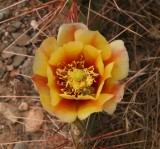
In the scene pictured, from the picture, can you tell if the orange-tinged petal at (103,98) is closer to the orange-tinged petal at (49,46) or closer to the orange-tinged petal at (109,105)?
the orange-tinged petal at (109,105)

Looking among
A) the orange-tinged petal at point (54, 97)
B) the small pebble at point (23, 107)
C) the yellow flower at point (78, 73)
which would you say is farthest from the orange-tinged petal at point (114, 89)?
the small pebble at point (23, 107)

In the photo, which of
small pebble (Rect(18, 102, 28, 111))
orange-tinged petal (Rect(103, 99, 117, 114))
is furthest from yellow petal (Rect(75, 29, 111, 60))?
small pebble (Rect(18, 102, 28, 111))

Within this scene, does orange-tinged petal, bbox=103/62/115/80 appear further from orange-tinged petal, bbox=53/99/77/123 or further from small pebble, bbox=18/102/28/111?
small pebble, bbox=18/102/28/111

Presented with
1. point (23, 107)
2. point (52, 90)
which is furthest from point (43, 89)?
point (23, 107)

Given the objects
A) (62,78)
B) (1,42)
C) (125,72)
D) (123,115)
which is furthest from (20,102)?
(125,72)

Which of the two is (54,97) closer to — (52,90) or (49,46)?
(52,90)

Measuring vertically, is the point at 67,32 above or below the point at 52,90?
above

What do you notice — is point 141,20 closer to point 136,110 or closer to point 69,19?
point 136,110

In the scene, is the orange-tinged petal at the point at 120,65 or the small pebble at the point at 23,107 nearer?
the orange-tinged petal at the point at 120,65
